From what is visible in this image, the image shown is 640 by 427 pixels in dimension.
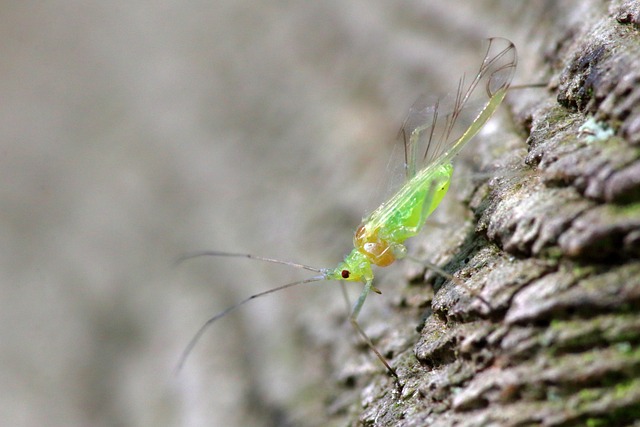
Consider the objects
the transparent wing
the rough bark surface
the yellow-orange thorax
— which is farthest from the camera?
the yellow-orange thorax

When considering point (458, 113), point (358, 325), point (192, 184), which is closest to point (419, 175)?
point (458, 113)

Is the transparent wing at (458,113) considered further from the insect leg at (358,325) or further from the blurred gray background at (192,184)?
the insect leg at (358,325)

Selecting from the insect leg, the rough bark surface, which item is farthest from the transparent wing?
the insect leg

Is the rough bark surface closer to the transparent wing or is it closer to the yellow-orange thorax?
the transparent wing

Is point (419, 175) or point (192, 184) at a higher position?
point (192, 184)

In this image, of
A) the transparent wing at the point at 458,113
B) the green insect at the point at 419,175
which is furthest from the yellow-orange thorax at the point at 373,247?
the transparent wing at the point at 458,113

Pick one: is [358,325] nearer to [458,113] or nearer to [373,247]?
[373,247]
